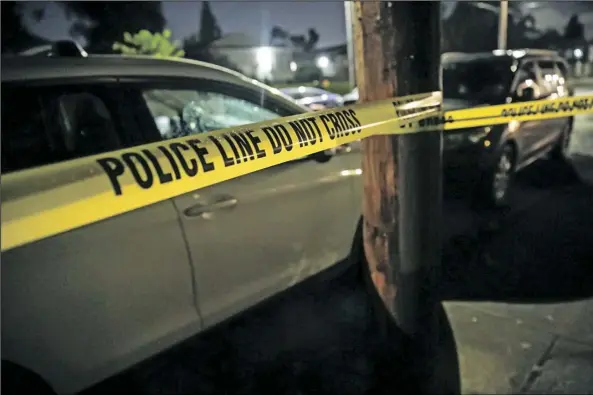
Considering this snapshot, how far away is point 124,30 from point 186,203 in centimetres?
999

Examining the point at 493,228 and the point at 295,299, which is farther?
the point at 493,228

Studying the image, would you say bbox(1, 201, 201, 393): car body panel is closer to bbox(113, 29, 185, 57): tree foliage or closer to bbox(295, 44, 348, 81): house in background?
bbox(113, 29, 185, 57): tree foliage

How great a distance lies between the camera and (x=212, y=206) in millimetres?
2688

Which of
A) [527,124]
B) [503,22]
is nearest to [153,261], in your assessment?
[527,124]

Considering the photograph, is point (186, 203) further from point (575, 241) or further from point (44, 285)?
point (575, 241)

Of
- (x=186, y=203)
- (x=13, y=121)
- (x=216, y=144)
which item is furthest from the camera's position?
(x=186, y=203)

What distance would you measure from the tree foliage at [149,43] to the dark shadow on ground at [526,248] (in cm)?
711

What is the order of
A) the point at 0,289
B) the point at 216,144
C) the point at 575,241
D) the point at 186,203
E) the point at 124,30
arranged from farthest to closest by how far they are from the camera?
the point at 124,30 < the point at 575,241 < the point at 186,203 < the point at 0,289 < the point at 216,144

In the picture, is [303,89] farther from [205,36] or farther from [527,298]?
[527,298]

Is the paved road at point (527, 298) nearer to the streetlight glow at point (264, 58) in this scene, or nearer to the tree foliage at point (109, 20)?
the streetlight glow at point (264, 58)

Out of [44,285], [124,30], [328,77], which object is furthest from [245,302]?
[328,77]

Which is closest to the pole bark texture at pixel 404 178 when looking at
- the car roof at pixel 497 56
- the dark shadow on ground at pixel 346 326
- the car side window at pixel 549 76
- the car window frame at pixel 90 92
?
the dark shadow on ground at pixel 346 326

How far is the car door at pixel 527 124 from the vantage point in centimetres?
641

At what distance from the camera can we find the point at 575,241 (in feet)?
16.3
